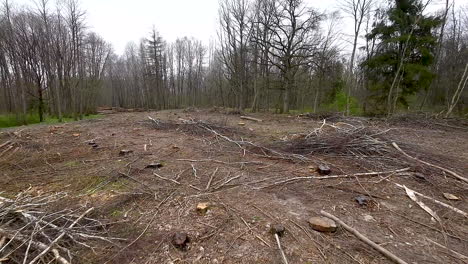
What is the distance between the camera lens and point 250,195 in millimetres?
3373

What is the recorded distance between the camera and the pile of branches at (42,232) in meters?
2.05

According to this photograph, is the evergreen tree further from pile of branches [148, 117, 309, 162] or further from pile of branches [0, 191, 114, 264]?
pile of branches [0, 191, 114, 264]

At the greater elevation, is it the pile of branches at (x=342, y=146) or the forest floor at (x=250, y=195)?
the pile of branches at (x=342, y=146)

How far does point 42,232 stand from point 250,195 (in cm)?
247

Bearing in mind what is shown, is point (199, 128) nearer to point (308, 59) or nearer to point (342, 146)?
point (342, 146)

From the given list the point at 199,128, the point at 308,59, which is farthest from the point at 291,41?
the point at 199,128

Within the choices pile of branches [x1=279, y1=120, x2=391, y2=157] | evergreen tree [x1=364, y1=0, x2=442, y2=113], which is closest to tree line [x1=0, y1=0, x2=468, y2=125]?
evergreen tree [x1=364, y1=0, x2=442, y2=113]

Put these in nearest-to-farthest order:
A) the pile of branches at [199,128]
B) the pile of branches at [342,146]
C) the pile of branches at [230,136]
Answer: the pile of branches at [342,146] → the pile of branches at [230,136] → the pile of branches at [199,128]

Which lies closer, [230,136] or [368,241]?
[368,241]

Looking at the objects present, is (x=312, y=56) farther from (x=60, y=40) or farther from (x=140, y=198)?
(x=60, y=40)

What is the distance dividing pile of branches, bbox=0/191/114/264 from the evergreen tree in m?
14.8

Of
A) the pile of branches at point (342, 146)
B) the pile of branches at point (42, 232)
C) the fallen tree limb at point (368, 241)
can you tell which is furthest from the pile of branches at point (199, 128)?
the pile of branches at point (42, 232)

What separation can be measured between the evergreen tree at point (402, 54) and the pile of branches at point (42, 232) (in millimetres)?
Answer: 14798

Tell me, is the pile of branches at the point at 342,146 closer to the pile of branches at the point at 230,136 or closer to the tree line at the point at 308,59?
the pile of branches at the point at 230,136
